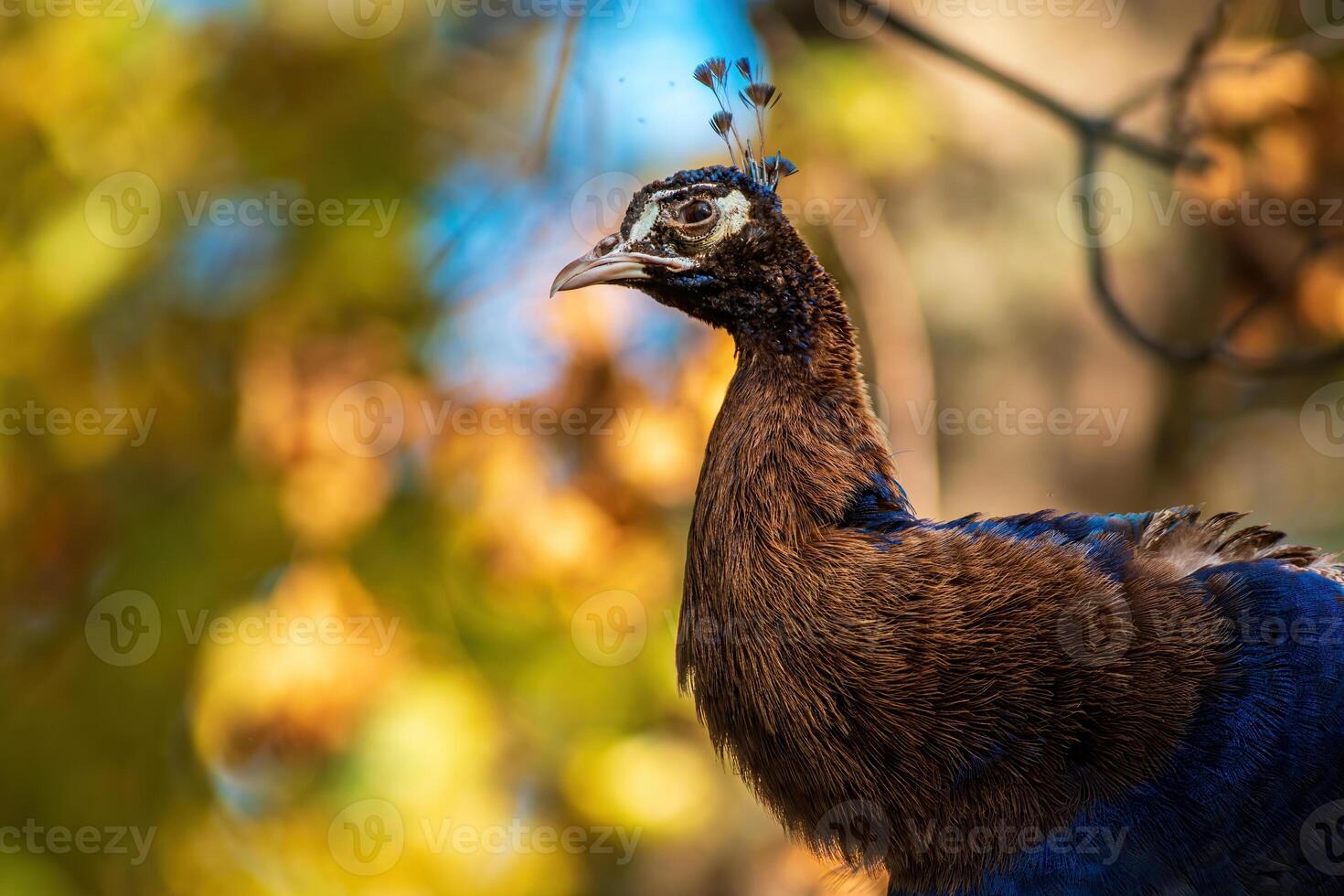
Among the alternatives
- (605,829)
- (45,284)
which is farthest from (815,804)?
(45,284)

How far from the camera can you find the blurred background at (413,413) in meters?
4.44

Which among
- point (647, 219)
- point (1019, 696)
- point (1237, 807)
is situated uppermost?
point (647, 219)

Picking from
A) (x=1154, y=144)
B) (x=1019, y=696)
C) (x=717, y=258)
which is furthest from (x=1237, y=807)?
(x=1154, y=144)

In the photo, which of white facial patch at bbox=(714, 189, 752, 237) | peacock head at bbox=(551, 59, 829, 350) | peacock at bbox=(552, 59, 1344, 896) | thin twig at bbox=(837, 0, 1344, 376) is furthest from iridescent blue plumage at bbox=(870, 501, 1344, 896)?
thin twig at bbox=(837, 0, 1344, 376)

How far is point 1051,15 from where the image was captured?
4555 mm

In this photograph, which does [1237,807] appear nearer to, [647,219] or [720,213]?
[720,213]

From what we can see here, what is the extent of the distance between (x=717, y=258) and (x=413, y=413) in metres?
2.67

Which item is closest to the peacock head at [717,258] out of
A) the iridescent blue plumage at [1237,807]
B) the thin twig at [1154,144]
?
the iridescent blue plumage at [1237,807]

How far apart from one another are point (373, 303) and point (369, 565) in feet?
3.42

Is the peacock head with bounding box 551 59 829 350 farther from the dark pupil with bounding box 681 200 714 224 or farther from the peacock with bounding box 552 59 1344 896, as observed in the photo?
the peacock with bounding box 552 59 1344 896

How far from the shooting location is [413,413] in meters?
4.83

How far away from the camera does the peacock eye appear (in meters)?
2.46

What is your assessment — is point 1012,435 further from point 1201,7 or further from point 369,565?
point 369,565

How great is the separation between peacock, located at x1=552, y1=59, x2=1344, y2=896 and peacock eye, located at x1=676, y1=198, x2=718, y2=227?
0.56 meters
